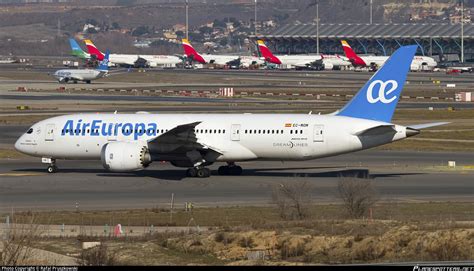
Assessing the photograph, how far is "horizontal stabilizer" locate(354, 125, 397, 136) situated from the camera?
6016 centimetres

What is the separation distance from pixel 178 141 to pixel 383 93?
1175cm

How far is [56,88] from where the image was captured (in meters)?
164

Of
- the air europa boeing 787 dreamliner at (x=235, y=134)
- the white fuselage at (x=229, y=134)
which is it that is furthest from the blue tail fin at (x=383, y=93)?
the white fuselage at (x=229, y=134)

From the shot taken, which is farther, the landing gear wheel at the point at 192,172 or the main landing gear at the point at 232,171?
the main landing gear at the point at 232,171

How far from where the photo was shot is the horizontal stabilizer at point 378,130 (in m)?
60.2

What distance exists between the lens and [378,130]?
60.4 metres

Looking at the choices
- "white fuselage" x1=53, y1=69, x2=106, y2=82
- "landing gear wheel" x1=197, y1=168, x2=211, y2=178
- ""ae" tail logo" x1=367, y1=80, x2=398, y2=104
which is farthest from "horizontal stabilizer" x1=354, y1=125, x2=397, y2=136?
"white fuselage" x1=53, y1=69, x2=106, y2=82

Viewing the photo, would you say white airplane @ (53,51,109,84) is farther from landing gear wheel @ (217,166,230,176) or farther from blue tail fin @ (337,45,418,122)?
blue tail fin @ (337,45,418,122)

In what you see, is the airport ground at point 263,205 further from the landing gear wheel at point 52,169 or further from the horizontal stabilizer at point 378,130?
the horizontal stabilizer at point 378,130

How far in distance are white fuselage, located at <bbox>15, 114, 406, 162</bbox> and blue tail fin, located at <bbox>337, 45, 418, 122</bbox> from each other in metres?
0.83

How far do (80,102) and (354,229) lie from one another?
93.1m

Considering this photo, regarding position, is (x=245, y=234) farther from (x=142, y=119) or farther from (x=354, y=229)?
(x=142, y=119)

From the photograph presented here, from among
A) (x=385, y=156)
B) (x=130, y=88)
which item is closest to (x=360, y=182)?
(x=385, y=156)

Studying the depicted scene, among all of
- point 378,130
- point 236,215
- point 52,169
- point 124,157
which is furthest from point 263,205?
point 52,169
